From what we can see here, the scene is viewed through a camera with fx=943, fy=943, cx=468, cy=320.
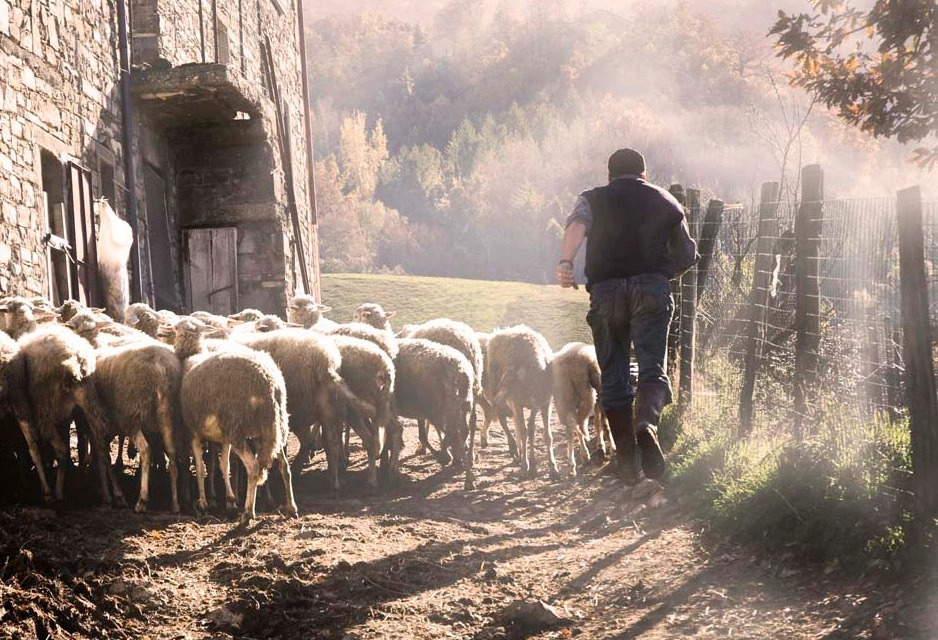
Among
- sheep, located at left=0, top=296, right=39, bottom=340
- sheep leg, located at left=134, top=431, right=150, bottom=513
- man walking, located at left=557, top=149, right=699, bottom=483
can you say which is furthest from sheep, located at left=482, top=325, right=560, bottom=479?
sheep, located at left=0, top=296, right=39, bottom=340

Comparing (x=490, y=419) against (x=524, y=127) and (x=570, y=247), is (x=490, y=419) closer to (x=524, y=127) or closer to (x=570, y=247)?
(x=570, y=247)

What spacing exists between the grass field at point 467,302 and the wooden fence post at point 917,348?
14.8m

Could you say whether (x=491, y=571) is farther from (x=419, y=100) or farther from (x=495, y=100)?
(x=419, y=100)

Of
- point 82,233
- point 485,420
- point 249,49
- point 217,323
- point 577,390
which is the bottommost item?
point 485,420

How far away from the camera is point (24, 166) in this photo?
31.4 ft

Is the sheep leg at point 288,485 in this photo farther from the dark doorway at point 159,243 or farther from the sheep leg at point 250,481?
the dark doorway at point 159,243

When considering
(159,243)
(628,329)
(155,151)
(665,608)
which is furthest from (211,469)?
(155,151)

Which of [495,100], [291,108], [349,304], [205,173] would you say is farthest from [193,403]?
[495,100]

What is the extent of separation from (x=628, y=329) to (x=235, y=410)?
278 centimetres

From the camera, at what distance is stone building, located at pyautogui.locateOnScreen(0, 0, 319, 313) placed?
384 inches

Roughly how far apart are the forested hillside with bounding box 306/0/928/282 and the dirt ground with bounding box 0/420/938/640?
31.7 metres

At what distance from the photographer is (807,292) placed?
6441 mm

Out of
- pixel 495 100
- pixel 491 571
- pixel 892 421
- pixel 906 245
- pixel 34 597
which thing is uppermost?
pixel 495 100

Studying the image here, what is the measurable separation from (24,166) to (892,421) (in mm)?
8373
